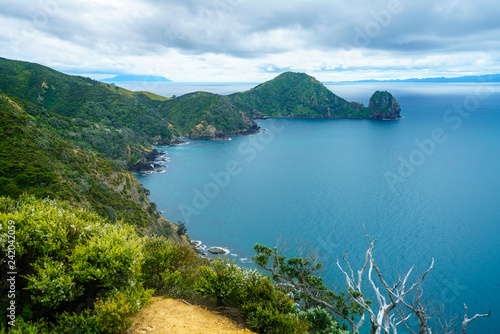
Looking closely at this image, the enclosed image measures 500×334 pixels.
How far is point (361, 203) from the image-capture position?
2729 inches

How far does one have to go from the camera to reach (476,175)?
87.9 metres

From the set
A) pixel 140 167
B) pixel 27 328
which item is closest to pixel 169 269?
pixel 27 328

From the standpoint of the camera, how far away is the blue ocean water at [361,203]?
45.8 metres

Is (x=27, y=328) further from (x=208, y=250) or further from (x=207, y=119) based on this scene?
(x=207, y=119)

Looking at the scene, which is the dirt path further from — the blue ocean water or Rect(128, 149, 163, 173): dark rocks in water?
Rect(128, 149, 163, 173): dark rocks in water

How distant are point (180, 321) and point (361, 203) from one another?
211 ft

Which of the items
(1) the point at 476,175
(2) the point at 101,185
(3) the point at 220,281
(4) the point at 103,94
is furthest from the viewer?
(4) the point at 103,94

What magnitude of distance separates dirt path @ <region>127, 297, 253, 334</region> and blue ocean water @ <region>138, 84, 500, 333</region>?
32734 mm

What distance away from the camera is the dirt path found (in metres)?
11.9

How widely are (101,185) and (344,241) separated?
45022 millimetres

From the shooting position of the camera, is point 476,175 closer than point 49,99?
Yes

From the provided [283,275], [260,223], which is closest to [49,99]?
[260,223]

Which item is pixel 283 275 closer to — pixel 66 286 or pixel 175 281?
pixel 175 281

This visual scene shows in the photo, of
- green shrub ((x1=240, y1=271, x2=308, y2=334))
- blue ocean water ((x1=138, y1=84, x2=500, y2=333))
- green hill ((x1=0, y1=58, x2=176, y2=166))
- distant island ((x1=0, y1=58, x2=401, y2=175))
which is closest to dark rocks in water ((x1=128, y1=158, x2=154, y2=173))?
distant island ((x1=0, y1=58, x2=401, y2=175))
